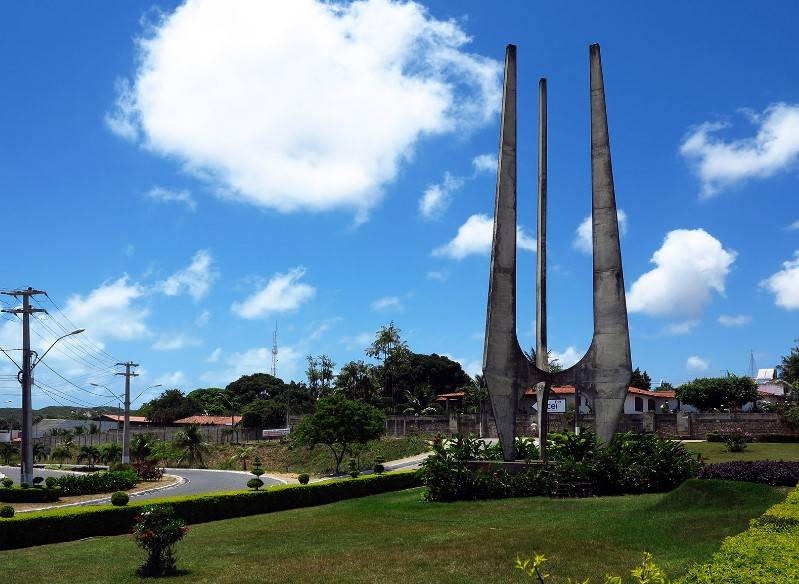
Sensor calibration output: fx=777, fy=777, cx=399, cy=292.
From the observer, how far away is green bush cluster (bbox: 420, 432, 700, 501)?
86.2 ft

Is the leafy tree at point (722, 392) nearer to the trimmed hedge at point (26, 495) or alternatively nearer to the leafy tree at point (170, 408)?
the trimmed hedge at point (26, 495)

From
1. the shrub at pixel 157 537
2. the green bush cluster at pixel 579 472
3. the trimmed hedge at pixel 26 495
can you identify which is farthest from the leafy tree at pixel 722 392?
the shrub at pixel 157 537

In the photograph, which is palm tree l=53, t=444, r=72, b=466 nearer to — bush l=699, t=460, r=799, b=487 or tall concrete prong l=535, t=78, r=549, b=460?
tall concrete prong l=535, t=78, r=549, b=460

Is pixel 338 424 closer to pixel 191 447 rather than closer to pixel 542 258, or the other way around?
pixel 191 447

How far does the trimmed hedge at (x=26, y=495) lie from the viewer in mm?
41281

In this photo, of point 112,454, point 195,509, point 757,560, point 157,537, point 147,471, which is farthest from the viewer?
point 112,454

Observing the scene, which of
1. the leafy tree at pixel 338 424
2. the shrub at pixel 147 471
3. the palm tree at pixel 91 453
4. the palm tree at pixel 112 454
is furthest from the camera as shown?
the palm tree at pixel 112 454

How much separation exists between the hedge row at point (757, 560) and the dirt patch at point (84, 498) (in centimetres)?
3447

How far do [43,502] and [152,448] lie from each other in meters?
32.8

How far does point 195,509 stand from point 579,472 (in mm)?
14035

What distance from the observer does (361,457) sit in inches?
2616

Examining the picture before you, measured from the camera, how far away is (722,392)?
80750 mm

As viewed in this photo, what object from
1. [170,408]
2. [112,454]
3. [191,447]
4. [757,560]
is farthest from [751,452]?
[170,408]

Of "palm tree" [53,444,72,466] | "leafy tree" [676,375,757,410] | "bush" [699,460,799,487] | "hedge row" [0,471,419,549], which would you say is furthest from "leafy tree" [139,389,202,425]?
"bush" [699,460,799,487]
